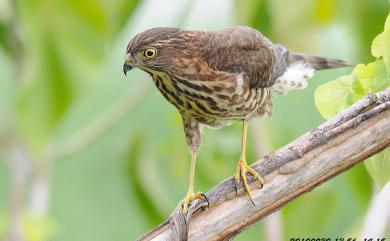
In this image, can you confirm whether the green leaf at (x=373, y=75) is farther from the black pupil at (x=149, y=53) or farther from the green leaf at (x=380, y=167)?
the black pupil at (x=149, y=53)

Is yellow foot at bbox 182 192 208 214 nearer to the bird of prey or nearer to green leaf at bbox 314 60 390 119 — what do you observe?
the bird of prey

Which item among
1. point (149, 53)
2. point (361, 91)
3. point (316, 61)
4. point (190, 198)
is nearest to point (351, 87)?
point (361, 91)

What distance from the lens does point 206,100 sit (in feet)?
7.57

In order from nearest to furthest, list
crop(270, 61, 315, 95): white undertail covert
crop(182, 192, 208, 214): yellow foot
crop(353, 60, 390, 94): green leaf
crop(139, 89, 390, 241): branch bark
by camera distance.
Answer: crop(353, 60, 390, 94): green leaf < crop(139, 89, 390, 241): branch bark < crop(182, 192, 208, 214): yellow foot < crop(270, 61, 315, 95): white undertail covert

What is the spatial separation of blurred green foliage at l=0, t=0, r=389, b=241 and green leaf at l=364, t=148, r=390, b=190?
845 mm

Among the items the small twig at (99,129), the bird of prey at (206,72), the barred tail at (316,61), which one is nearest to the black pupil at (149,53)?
the bird of prey at (206,72)

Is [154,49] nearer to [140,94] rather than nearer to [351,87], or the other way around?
[351,87]

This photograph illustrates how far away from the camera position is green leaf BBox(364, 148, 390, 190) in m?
1.69

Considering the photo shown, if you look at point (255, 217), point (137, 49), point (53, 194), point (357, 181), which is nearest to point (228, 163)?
point (357, 181)

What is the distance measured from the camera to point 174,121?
3.16 metres

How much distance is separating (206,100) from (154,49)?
0.60ft

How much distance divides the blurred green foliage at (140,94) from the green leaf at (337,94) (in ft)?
2.73

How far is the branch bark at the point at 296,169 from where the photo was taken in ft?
5.92

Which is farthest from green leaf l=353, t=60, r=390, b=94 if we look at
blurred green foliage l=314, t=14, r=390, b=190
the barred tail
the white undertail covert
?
the barred tail
